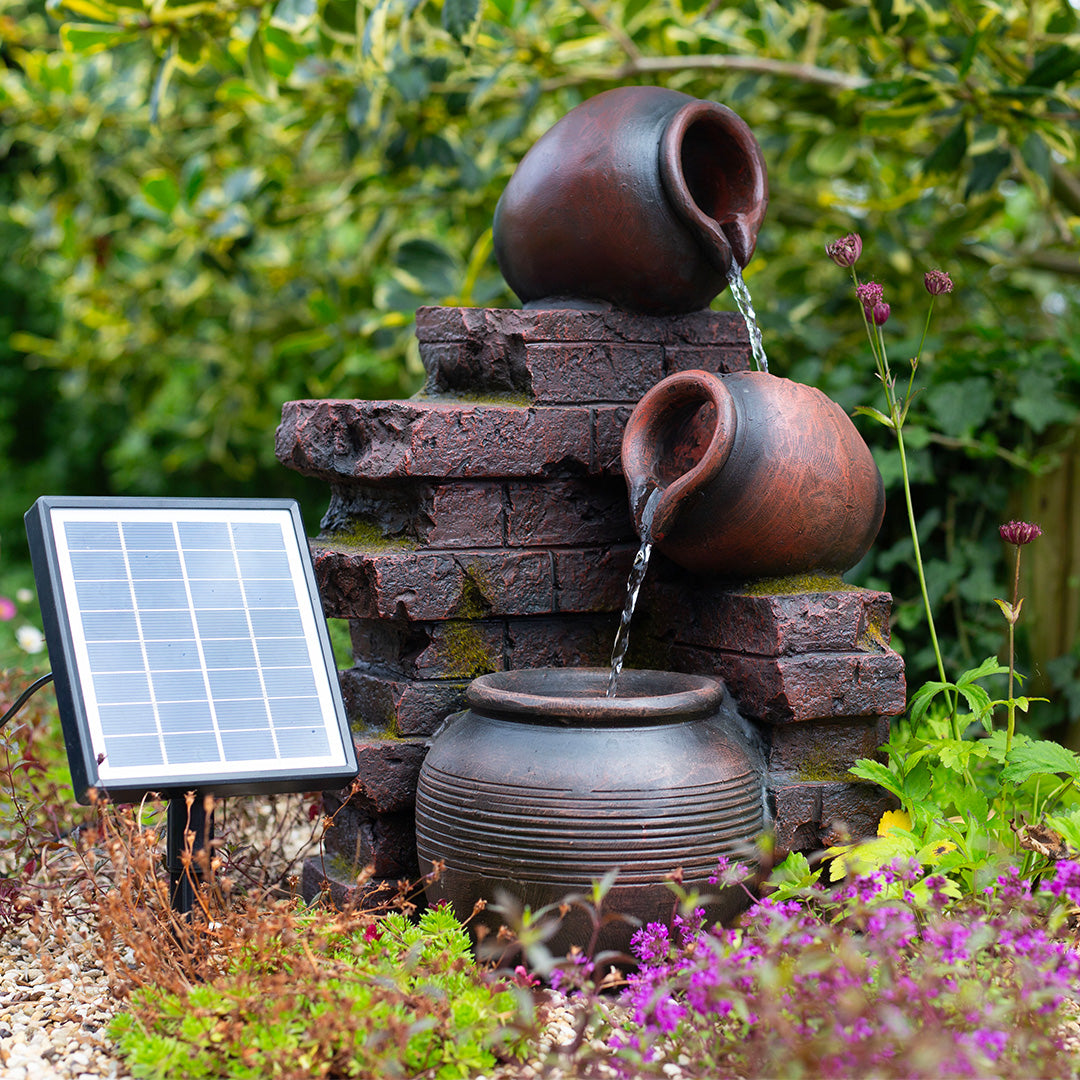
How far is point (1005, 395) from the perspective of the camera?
13.3ft

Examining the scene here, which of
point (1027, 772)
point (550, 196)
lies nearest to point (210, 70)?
point (550, 196)

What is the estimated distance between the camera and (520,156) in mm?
5129

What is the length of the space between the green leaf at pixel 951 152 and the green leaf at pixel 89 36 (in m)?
2.45

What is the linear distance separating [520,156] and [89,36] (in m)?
1.94

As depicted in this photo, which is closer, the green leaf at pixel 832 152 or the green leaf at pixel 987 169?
the green leaf at pixel 987 169

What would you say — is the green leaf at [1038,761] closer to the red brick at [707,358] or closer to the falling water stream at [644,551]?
the falling water stream at [644,551]

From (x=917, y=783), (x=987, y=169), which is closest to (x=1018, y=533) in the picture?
(x=917, y=783)

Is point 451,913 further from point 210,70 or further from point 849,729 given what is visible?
point 210,70

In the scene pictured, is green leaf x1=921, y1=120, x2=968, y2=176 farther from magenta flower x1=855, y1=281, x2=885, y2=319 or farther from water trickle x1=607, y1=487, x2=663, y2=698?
water trickle x1=607, y1=487, x2=663, y2=698

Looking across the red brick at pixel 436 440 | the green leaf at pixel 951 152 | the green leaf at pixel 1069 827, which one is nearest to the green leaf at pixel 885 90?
the green leaf at pixel 951 152

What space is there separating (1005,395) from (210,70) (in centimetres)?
336

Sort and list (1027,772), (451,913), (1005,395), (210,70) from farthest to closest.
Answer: (210,70), (1005,395), (1027,772), (451,913)

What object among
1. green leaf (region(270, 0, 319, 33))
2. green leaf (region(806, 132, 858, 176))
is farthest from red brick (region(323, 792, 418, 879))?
green leaf (region(806, 132, 858, 176))

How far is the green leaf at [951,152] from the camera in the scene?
371 centimetres
